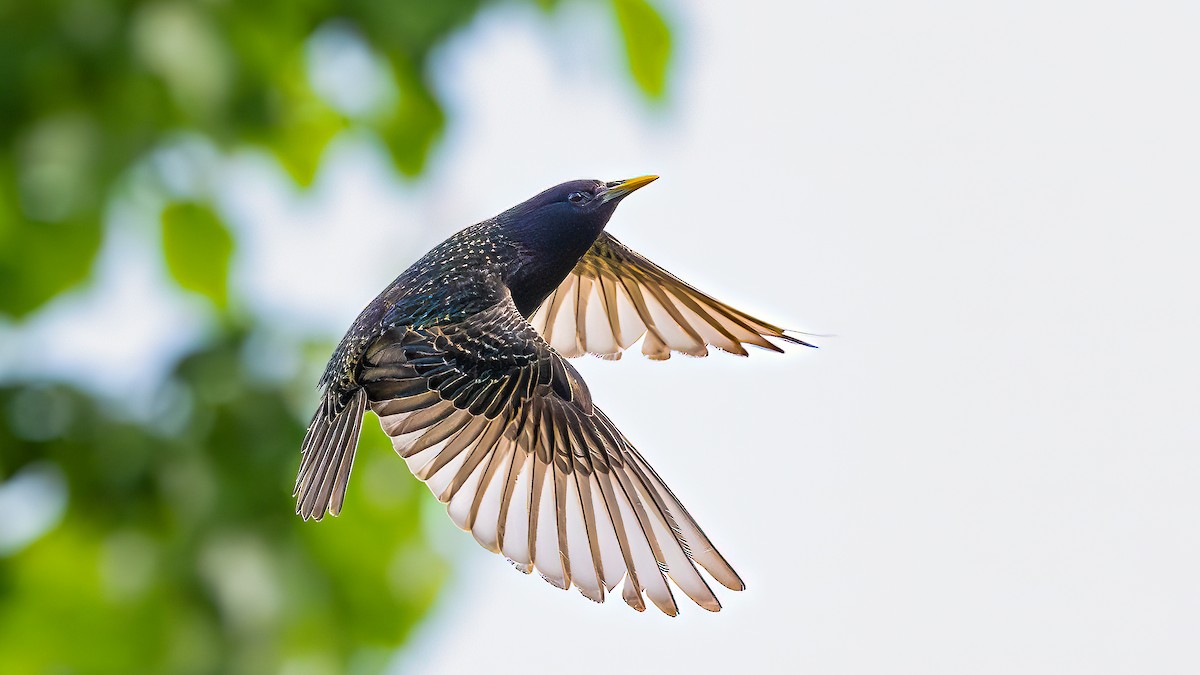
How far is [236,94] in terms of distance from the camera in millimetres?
6336

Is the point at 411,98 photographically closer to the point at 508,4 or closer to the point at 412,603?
the point at 508,4

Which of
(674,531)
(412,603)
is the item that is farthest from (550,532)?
(412,603)


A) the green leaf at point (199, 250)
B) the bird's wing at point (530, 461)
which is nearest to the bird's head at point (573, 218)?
the bird's wing at point (530, 461)

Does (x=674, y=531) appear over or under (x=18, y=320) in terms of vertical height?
over

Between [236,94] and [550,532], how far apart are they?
3989 millimetres

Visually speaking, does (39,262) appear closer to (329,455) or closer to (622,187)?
(329,455)

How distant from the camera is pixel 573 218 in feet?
9.09

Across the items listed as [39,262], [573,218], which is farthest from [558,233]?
[39,262]

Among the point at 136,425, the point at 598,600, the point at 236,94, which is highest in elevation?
the point at 598,600

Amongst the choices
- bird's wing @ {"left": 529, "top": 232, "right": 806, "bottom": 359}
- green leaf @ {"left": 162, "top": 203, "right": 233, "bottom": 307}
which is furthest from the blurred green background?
bird's wing @ {"left": 529, "top": 232, "right": 806, "bottom": 359}

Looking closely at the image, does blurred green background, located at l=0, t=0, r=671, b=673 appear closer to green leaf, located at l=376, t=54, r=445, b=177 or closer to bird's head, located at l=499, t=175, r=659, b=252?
green leaf, located at l=376, t=54, r=445, b=177

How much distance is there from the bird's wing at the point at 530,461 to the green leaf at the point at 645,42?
2.64 meters

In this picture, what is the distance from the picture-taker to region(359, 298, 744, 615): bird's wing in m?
2.68

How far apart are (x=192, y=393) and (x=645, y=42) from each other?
9.06 ft
